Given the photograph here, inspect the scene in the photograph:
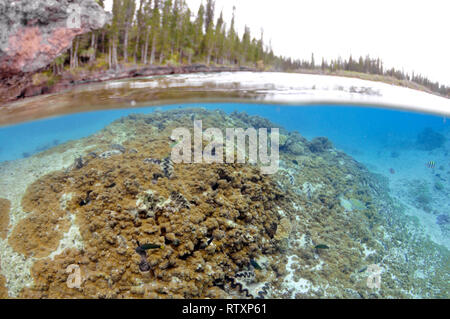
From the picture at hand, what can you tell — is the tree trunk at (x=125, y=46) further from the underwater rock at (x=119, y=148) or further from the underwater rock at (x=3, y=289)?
the underwater rock at (x=3, y=289)

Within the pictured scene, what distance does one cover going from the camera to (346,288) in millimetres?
6555

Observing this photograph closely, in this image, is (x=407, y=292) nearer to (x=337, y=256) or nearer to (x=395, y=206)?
(x=337, y=256)

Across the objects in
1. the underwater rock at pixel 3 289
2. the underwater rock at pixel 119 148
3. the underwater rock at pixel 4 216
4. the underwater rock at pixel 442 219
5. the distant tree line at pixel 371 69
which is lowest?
the underwater rock at pixel 442 219

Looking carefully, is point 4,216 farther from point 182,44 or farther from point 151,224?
point 182,44

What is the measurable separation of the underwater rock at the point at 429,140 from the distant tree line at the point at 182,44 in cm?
1413

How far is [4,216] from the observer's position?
6.24 m

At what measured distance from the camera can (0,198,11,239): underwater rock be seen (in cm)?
580

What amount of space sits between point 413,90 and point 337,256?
26.3ft

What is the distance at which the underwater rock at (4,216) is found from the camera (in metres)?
5.80

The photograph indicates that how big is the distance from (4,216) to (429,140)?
95.7 feet

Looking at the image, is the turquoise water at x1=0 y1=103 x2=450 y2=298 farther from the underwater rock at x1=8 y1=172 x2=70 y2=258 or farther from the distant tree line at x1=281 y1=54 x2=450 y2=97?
the distant tree line at x1=281 y1=54 x2=450 y2=97

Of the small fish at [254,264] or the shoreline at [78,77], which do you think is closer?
the small fish at [254,264]

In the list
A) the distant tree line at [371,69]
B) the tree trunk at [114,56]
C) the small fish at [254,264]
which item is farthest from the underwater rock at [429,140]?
the tree trunk at [114,56]
